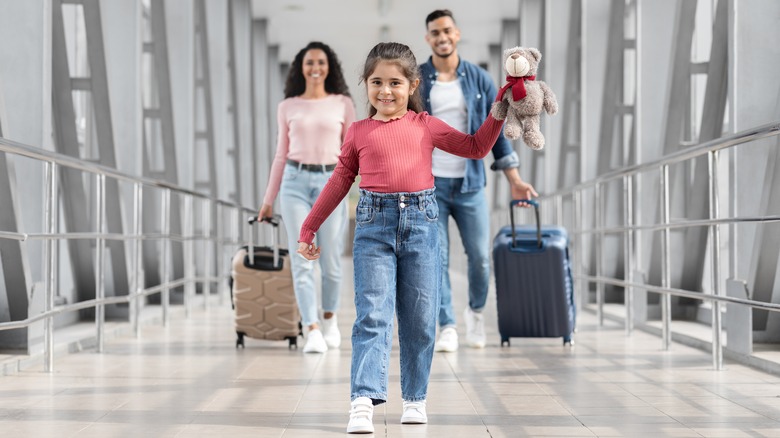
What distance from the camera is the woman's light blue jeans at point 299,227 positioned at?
4.63 metres

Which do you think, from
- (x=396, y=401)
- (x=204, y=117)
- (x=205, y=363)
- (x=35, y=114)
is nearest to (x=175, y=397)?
(x=396, y=401)

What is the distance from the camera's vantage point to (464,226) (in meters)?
4.65

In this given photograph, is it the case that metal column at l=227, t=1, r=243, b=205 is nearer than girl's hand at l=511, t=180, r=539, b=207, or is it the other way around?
girl's hand at l=511, t=180, r=539, b=207

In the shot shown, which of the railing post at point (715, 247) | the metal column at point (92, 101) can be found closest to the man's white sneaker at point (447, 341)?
the railing post at point (715, 247)

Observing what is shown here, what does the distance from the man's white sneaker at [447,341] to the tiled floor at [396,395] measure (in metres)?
0.05

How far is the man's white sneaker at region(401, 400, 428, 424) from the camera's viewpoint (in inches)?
110

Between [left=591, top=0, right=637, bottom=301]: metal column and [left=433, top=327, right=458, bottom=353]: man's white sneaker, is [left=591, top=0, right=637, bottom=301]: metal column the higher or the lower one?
the higher one

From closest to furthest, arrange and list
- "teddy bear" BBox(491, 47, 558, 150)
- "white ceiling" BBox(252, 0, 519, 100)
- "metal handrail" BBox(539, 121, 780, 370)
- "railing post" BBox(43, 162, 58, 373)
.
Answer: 1. "teddy bear" BBox(491, 47, 558, 150)
2. "metal handrail" BBox(539, 121, 780, 370)
3. "railing post" BBox(43, 162, 58, 373)
4. "white ceiling" BBox(252, 0, 519, 100)

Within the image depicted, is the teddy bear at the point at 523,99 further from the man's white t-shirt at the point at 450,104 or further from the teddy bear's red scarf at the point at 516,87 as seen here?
the man's white t-shirt at the point at 450,104

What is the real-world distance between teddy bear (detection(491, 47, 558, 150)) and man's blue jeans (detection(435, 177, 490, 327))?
1857 mm

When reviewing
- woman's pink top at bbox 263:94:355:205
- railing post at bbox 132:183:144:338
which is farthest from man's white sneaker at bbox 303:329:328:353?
railing post at bbox 132:183:144:338

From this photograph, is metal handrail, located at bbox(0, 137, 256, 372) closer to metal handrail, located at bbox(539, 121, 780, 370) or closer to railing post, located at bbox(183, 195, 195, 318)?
railing post, located at bbox(183, 195, 195, 318)

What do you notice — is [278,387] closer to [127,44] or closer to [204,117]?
[127,44]

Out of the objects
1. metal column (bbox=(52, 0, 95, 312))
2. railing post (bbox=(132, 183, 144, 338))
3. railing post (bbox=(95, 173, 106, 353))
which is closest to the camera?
railing post (bbox=(95, 173, 106, 353))
